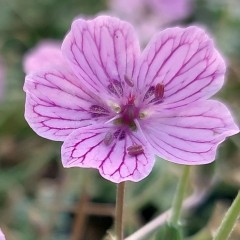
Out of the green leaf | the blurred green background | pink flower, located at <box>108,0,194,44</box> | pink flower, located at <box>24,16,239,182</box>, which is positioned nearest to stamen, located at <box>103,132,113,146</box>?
pink flower, located at <box>24,16,239,182</box>

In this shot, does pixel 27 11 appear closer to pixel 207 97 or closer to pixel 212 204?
pixel 212 204

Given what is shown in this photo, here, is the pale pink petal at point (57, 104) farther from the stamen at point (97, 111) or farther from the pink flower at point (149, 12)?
the pink flower at point (149, 12)

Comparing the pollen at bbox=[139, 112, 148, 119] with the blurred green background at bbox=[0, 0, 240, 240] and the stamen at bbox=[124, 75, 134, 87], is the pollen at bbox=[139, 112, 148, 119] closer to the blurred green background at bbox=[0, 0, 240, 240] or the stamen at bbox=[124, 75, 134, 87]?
the stamen at bbox=[124, 75, 134, 87]

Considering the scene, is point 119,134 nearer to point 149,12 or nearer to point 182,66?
point 182,66

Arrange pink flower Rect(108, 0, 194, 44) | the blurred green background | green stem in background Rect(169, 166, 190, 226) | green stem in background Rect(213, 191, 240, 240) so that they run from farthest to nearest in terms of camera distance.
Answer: pink flower Rect(108, 0, 194, 44)
the blurred green background
green stem in background Rect(169, 166, 190, 226)
green stem in background Rect(213, 191, 240, 240)

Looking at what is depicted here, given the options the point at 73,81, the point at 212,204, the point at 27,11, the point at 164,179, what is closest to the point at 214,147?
the point at 73,81

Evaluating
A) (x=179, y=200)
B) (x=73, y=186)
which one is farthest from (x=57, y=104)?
(x=73, y=186)
